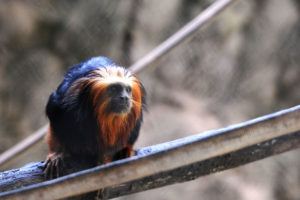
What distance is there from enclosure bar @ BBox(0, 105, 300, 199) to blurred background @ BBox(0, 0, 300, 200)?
1.93 m

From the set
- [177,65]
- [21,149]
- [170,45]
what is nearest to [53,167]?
[21,149]

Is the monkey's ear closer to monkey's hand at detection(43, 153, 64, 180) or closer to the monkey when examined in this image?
the monkey

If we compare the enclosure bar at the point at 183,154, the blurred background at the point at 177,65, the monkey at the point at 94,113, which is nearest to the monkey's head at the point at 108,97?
the monkey at the point at 94,113

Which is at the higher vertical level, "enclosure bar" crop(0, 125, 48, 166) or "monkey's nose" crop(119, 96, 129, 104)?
"enclosure bar" crop(0, 125, 48, 166)

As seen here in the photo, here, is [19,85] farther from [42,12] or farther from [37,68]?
[42,12]

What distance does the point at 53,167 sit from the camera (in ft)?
4.22

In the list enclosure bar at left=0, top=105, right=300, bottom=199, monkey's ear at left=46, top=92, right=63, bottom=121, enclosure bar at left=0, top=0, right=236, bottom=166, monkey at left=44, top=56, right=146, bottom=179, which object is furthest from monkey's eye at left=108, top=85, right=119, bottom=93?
enclosure bar at left=0, top=105, right=300, bottom=199

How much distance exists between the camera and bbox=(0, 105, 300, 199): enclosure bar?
32.7 inches

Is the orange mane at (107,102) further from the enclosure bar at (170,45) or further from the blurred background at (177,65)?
the blurred background at (177,65)

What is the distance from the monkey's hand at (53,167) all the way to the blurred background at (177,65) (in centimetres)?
142

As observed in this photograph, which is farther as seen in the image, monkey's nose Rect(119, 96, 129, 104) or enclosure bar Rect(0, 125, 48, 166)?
enclosure bar Rect(0, 125, 48, 166)

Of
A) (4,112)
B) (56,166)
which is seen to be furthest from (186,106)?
(56,166)

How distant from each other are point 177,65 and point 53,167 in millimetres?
1871

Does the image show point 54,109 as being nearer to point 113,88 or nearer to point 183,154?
point 113,88
